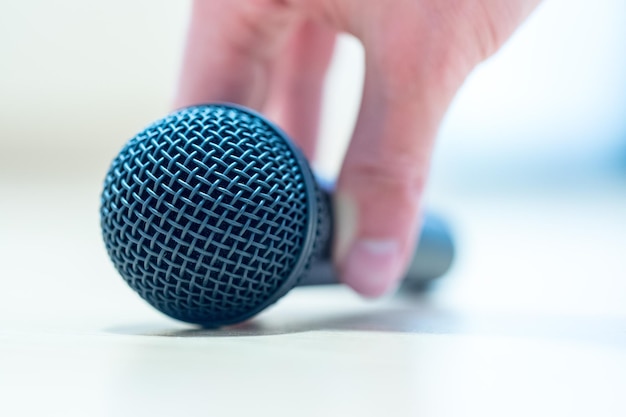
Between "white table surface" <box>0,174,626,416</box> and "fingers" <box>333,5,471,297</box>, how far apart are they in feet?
0.30

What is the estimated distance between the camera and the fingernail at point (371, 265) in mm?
1061

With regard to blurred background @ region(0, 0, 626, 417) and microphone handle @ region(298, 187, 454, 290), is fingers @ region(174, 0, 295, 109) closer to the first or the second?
blurred background @ region(0, 0, 626, 417)

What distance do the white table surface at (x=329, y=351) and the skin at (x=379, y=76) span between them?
0.12 m

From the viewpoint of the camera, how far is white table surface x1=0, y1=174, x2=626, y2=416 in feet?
1.78

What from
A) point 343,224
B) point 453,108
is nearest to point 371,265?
point 343,224

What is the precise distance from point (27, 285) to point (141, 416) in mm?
836

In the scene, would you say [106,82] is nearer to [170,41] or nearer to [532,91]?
[170,41]

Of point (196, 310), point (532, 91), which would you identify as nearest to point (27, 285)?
point (196, 310)

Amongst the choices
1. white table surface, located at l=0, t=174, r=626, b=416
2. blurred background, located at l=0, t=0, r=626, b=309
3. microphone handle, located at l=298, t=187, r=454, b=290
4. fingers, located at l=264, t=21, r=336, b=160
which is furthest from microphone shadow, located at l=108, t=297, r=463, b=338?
blurred background, located at l=0, t=0, r=626, b=309

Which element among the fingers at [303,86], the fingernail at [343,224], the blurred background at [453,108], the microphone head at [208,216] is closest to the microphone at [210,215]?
the microphone head at [208,216]

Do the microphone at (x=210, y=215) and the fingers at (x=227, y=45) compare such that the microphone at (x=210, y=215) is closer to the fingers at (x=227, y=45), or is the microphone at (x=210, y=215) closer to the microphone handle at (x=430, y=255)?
the fingers at (x=227, y=45)

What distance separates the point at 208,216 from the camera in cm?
73

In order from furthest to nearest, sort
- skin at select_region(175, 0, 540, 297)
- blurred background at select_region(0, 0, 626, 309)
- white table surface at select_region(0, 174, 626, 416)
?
blurred background at select_region(0, 0, 626, 309), skin at select_region(175, 0, 540, 297), white table surface at select_region(0, 174, 626, 416)

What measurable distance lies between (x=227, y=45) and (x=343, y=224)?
350 mm
